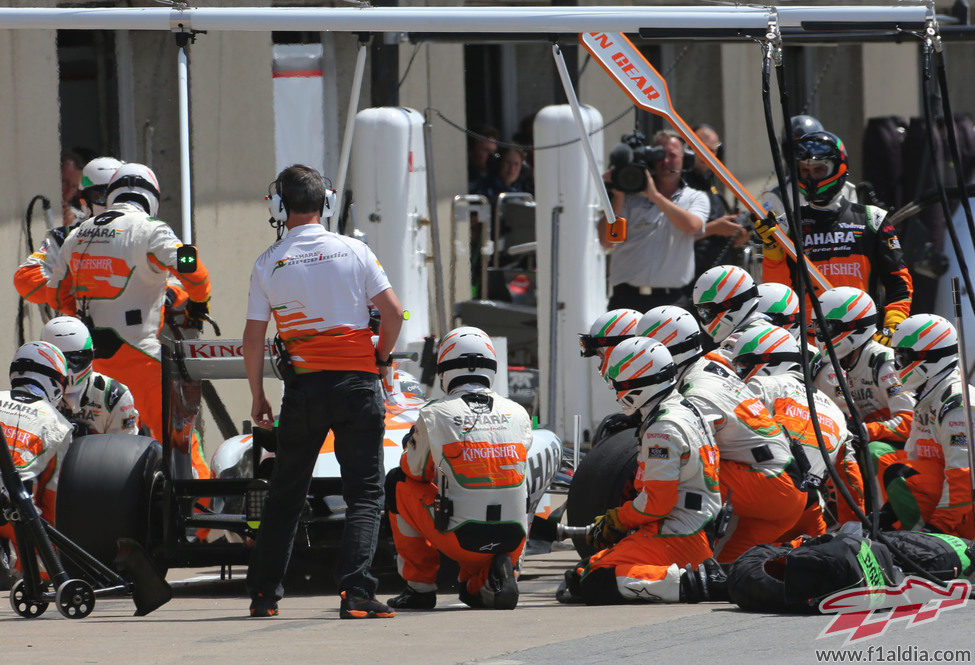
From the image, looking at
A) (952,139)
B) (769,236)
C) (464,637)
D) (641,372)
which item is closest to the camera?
(464,637)

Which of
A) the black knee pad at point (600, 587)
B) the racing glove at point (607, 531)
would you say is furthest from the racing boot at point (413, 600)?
the racing glove at point (607, 531)

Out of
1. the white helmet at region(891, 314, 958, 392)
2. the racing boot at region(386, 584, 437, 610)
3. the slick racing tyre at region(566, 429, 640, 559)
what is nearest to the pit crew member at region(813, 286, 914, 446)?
the white helmet at region(891, 314, 958, 392)

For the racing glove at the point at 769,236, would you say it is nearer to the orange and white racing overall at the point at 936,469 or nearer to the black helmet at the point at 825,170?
the black helmet at the point at 825,170

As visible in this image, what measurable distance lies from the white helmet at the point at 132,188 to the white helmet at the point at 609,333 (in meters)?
2.54

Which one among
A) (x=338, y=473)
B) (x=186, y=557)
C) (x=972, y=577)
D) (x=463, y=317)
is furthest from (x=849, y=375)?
(x=463, y=317)

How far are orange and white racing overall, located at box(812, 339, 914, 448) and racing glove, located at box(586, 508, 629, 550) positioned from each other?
1.67 m

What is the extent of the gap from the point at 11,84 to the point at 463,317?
3731 millimetres

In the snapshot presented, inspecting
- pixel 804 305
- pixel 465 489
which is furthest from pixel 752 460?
pixel 465 489

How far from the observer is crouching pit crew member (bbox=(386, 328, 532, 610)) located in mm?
7426

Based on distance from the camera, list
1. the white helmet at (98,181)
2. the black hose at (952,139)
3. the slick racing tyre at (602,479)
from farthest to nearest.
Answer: the white helmet at (98,181), the slick racing tyre at (602,479), the black hose at (952,139)

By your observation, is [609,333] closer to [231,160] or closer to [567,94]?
[567,94]

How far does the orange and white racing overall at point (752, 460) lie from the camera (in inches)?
306

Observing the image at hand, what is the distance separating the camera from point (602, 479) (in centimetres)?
820

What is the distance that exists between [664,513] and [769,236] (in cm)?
280
